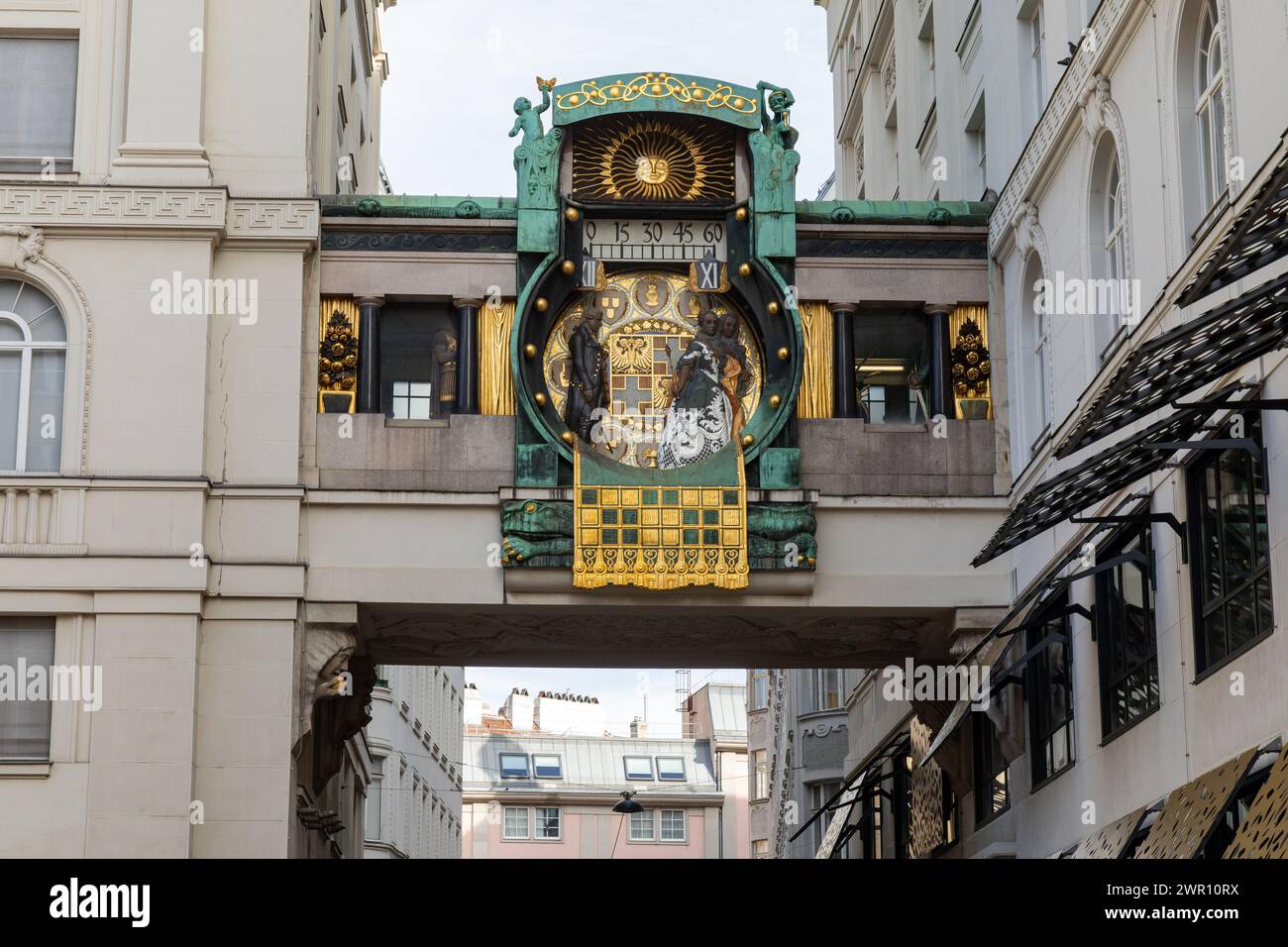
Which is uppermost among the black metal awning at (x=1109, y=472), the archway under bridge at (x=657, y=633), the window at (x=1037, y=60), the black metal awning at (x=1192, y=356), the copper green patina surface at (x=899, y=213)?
the window at (x=1037, y=60)

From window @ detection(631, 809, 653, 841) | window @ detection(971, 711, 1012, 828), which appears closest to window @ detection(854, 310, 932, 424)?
window @ detection(971, 711, 1012, 828)

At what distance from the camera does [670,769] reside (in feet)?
312

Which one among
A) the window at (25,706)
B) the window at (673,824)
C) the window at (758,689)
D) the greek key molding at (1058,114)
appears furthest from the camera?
the window at (673,824)

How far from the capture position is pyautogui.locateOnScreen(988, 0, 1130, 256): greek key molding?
25500 millimetres

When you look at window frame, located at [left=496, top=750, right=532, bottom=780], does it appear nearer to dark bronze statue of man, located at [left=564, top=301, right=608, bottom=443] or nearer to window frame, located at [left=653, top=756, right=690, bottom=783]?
window frame, located at [left=653, top=756, right=690, bottom=783]

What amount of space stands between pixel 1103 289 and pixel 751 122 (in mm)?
6675

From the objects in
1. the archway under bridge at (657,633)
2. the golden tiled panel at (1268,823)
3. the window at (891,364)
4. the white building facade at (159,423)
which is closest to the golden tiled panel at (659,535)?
the archway under bridge at (657,633)

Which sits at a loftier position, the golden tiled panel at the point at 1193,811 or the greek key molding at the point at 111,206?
the greek key molding at the point at 111,206

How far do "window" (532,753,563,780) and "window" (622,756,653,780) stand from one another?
2.72 metres

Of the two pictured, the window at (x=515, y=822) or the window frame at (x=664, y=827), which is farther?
the window frame at (x=664, y=827)

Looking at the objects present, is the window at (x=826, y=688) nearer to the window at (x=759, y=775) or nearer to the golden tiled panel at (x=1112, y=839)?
the golden tiled panel at (x=1112, y=839)

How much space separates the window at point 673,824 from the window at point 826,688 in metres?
40.3

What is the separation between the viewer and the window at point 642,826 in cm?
8944

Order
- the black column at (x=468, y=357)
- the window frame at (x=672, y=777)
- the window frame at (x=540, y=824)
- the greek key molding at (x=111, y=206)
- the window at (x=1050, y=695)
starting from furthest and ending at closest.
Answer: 1. the window frame at (x=672, y=777)
2. the window frame at (x=540, y=824)
3. the black column at (x=468, y=357)
4. the greek key molding at (x=111, y=206)
5. the window at (x=1050, y=695)
